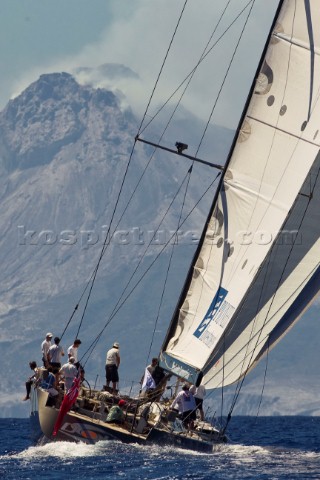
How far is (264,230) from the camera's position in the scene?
40406mm

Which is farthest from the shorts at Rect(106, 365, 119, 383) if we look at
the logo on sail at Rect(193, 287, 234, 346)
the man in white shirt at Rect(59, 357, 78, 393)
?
the logo on sail at Rect(193, 287, 234, 346)

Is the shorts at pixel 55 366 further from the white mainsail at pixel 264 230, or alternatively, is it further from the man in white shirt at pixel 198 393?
the man in white shirt at pixel 198 393

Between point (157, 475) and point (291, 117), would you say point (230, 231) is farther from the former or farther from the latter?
point (157, 475)

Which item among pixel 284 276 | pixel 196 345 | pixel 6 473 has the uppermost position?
pixel 284 276

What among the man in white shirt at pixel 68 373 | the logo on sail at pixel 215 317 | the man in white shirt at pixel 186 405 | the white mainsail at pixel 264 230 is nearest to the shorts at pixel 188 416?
the man in white shirt at pixel 186 405

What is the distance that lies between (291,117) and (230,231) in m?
4.01

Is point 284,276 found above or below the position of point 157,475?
above

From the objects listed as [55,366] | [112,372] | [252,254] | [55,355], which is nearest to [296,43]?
[252,254]

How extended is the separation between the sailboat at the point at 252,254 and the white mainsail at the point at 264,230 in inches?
1.2

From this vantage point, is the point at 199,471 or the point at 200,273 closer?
the point at 199,471

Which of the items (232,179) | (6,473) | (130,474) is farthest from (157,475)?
(232,179)

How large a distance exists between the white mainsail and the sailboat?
3 centimetres

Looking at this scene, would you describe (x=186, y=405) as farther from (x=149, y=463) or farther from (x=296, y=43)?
(x=296, y=43)

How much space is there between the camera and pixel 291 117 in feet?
131
